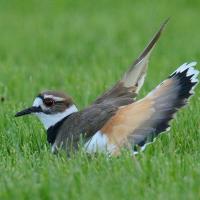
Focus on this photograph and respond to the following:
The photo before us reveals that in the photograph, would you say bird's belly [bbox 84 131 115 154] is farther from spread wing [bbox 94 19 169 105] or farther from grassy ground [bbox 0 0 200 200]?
spread wing [bbox 94 19 169 105]

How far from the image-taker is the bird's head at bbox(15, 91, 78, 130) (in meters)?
7.31

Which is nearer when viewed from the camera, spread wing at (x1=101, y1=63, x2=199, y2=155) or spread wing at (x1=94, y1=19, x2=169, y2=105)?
spread wing at (x1=101, y1=63, x2=199, y2=155)

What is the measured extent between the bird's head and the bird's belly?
26.2 inches

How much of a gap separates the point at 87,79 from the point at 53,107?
346 cm

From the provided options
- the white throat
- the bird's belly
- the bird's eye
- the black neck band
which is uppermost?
the bird's eye

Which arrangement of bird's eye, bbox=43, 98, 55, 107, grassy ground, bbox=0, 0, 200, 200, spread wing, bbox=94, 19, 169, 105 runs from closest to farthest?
grassy ground, bbox=0, 0, 200, 200 → bird's eye, bbox=43, 98, 55, 107 → spread wing, bbox=94, 19, 169, 105

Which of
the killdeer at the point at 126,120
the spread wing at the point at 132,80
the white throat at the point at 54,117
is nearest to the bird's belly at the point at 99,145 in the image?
the killdeer at the point at 126,120

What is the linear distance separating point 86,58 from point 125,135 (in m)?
6.90

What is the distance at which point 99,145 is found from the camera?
6.67 metres

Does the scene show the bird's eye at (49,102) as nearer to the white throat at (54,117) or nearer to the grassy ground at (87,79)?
the white throat at (54,117)

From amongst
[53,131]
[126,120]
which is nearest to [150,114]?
[126,120]

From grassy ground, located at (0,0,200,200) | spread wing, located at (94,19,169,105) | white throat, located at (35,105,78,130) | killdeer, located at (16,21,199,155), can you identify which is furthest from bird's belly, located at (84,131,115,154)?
spread wing, located at (94,19,169,105)

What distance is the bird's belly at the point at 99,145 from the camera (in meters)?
6.59

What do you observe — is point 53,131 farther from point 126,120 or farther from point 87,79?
point 87,79
